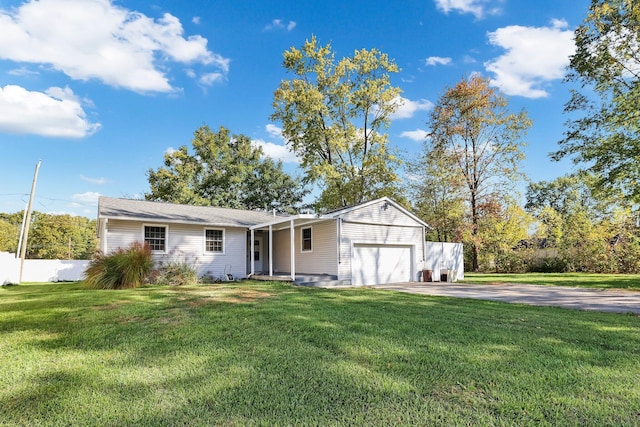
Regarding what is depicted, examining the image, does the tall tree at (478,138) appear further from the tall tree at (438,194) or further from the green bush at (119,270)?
the green bush at (119,270)

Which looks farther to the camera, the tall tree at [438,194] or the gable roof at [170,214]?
the tall tree at [438,194]

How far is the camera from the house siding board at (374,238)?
14438mm

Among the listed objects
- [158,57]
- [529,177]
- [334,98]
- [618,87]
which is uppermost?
[334,98]

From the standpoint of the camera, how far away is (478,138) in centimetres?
2472

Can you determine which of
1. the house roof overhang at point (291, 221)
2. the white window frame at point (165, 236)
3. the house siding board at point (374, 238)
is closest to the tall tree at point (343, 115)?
the house siding board at point (374, 238)

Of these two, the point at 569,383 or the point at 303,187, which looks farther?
the point at 303,187

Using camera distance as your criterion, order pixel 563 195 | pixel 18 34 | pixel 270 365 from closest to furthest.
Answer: pixel 270 365
pixel 18 34
pixel 563 195

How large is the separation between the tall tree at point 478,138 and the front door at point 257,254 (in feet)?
47.7

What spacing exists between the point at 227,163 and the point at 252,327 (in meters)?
28.5

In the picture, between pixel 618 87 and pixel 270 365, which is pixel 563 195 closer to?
pixel 618 87

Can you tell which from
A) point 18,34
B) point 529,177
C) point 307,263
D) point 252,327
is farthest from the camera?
point 529,177

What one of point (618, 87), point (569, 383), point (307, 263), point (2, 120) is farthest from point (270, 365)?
point (2, 120)

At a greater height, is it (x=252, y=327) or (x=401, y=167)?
(x=401, y=167)

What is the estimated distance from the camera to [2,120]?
61.4 ft
